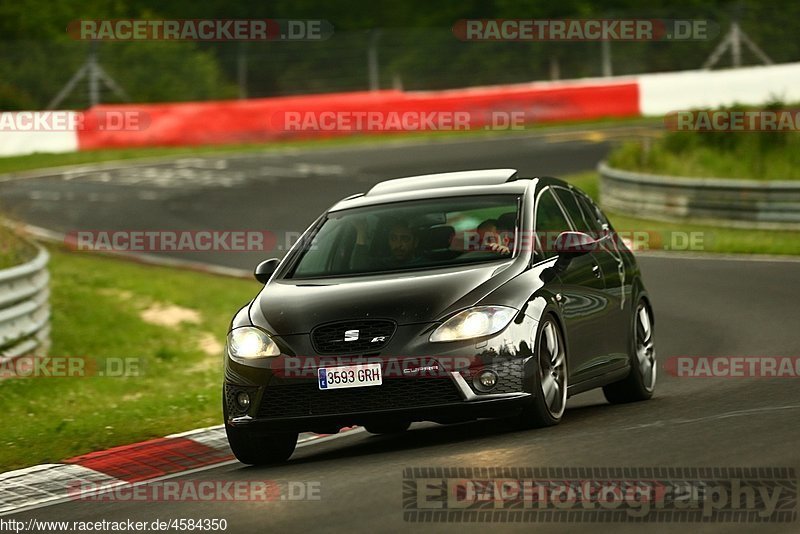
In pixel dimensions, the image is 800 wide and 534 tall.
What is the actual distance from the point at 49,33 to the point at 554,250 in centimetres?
4789

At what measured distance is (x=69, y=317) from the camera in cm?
1816

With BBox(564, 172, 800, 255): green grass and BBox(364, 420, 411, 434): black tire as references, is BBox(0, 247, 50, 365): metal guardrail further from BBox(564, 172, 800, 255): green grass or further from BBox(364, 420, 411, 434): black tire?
BBox(564, 172, 800, 255): green grass

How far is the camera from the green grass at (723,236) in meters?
20.8

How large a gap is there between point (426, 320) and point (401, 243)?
1164 mm

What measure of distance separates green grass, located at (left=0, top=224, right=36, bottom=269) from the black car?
7.23 metres

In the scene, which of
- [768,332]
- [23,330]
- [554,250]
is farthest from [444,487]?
[23,330]

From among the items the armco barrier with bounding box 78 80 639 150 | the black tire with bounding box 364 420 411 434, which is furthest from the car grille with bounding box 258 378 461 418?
the armco barrier with bounding box 78 80 639 150

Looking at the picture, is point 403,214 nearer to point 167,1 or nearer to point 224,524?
point 224,524

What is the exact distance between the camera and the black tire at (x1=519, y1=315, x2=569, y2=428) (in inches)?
365

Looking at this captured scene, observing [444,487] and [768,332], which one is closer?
[444,487]

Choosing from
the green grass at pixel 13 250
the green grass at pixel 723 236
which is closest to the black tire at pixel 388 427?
the green grass at pixel 13 250

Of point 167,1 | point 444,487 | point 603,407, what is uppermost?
point 444,487

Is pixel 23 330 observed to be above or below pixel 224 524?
below

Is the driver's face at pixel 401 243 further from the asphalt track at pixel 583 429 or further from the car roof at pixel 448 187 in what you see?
the asphalt track at pixel 583 429
